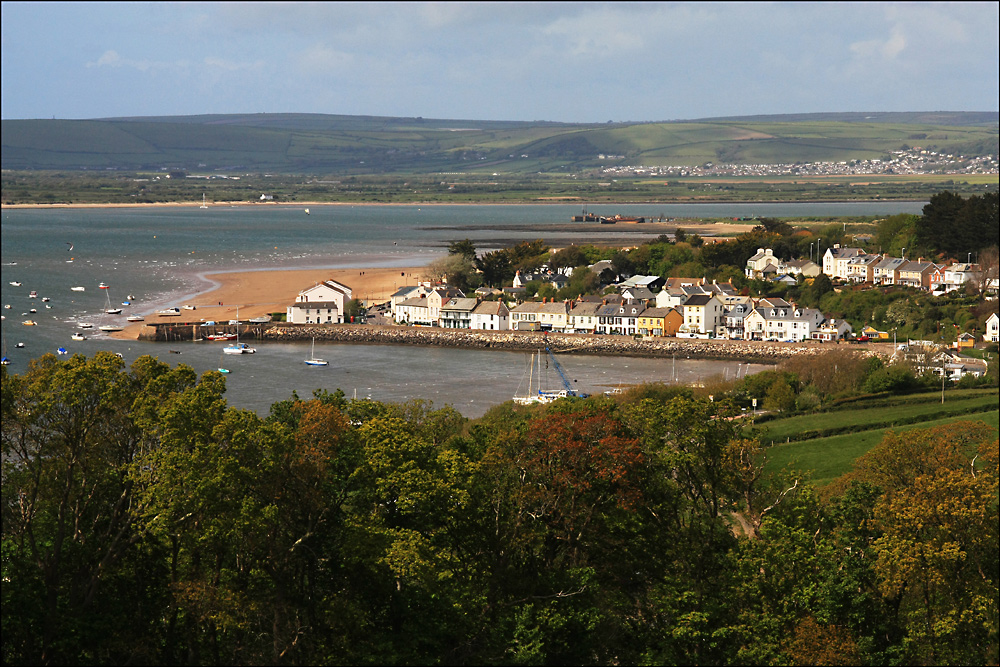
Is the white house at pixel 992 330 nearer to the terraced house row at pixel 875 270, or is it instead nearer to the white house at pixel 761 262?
the terraced house row at pixel 875 270

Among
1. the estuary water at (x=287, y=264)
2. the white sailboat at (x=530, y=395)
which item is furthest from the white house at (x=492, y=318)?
the white sailboat at (x=530, y=395)

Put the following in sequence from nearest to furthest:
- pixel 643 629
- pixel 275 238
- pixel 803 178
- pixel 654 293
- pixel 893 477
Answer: pixel 643 629 < pixel 893 477 < pixel 654 293 < pixel 275 238 < pixel 803 178

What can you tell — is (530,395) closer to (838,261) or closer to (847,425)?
(847,425)

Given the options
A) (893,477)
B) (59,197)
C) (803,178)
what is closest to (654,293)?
(893,477)

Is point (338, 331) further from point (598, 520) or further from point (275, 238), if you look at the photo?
point (275, 238)

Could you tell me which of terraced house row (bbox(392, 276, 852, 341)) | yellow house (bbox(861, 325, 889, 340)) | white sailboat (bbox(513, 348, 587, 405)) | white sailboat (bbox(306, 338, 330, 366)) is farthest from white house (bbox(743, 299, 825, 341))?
white sailboat (bbox(306, 338, 330, 366))

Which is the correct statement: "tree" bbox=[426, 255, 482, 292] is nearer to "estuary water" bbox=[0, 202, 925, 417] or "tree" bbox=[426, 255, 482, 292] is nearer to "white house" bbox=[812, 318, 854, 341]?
"estuary water" bbox=[0, 202, 925, 417]
